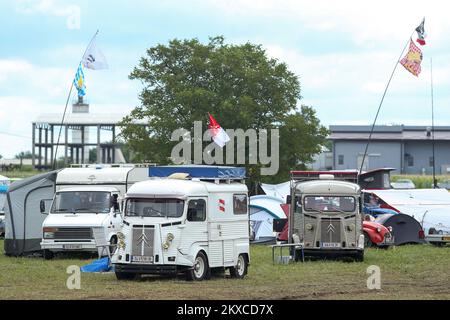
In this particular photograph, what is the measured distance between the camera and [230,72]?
56.2 meters

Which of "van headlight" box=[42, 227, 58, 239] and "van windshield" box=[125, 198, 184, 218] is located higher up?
"van windshield" box=[125, 198, 184, 218]

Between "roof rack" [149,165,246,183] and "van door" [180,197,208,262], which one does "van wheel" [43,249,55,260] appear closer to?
"roof rack" [149,165,246,183]

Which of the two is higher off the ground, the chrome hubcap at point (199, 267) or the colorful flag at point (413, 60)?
the colorful flag at point (413, 60)

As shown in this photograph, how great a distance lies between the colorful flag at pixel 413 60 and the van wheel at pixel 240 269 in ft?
68.7

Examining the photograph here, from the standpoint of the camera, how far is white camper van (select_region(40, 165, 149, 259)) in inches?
1165

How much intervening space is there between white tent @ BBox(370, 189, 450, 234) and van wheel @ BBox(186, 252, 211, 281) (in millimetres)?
16054

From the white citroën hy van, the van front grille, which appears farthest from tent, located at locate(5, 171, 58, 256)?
the van front grille

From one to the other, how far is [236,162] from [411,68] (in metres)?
14.3

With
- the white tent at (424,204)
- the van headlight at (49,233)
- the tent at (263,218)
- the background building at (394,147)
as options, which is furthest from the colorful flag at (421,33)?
the background building at (394,147)

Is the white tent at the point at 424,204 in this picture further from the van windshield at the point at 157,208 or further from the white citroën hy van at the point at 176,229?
the van windshield at the point at 157,208

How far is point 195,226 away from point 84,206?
30.2ft

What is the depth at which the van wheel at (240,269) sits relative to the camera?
2358 centimetres

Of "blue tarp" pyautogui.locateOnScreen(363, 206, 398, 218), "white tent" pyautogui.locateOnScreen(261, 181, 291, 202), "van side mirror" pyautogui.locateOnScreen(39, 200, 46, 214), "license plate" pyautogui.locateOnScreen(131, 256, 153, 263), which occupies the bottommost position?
"license plate" pyautogui.locateOnScreen(131, 256, 153, 263)
